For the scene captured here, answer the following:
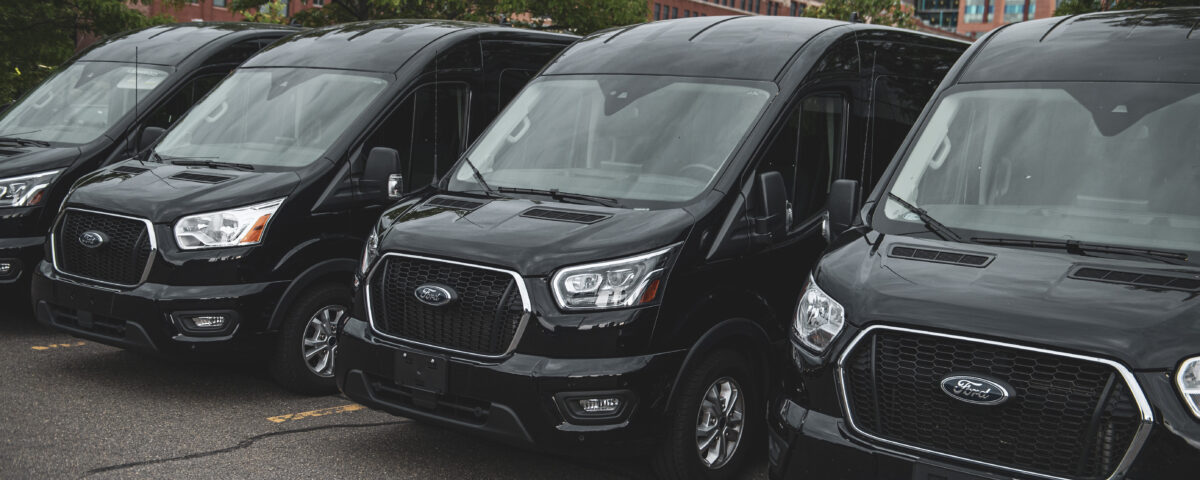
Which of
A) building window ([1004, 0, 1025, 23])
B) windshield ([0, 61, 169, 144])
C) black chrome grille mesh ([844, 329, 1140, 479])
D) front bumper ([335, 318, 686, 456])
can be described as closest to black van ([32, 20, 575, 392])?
windshield ([0, 61, 169, 144])

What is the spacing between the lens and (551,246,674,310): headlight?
16.7 feet

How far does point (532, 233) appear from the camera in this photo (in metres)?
5.31

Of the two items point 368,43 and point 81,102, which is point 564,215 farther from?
point 81,102

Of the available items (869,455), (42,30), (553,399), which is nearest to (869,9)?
(42,30)

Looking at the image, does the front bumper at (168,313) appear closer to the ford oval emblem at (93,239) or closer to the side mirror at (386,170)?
the ford oval emblem at (93,239)

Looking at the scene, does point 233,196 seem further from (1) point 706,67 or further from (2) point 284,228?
(1) point 706,67

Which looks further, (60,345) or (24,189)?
(24,189)

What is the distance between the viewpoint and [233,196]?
6793 mm

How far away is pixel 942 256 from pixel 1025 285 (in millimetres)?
416

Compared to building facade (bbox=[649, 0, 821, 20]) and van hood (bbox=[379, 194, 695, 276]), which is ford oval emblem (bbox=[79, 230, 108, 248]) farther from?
building facade (bbox=[649, 0, 821, 20])

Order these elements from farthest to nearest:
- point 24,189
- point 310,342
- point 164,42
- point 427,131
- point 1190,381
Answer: point 164,42, point 24,189, point 427,131, point 310,342, point 1190,381

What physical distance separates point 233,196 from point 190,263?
45cm

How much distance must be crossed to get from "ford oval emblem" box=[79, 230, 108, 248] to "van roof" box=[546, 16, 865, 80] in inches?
109

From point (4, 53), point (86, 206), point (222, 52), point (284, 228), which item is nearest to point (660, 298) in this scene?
point (284, 228)
